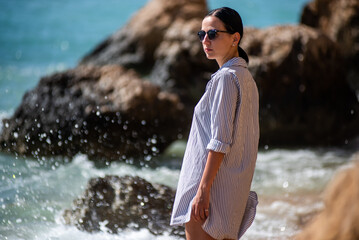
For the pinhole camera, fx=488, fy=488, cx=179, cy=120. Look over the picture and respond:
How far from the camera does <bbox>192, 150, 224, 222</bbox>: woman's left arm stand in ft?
7.83

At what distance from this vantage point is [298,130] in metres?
8.04

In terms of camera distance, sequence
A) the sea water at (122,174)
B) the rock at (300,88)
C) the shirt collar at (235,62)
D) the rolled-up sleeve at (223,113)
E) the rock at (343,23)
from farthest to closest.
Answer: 1. the rock at (343,23)
2. the rock at (300,88)
3. the sea water at (122,174)
4. the shirt collar at (235,62)
5. the rolled-up sleeve at (223,113)

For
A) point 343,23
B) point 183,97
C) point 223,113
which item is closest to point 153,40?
point 183,97

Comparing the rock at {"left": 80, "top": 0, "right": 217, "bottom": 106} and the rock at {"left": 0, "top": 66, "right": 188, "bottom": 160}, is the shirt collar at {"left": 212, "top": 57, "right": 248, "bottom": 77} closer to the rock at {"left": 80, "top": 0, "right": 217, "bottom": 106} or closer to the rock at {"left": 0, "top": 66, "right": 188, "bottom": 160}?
the rock at {"left": 0, "top": 66, "right": 188, "bottom": 160}

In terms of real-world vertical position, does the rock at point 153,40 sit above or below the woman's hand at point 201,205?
above

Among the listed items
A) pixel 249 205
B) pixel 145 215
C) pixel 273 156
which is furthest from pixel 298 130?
pixel 249 205

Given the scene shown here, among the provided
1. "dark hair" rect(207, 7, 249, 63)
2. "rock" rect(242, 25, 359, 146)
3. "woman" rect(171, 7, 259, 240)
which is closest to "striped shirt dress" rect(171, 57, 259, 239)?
"woman" rect(171, 7, 259, 240)

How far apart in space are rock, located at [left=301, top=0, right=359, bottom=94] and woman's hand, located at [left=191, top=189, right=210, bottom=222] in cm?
828

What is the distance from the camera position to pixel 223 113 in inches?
94.0

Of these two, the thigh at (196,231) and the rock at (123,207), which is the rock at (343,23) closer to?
the rock at (123,207)

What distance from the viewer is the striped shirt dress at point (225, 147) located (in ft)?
7.88

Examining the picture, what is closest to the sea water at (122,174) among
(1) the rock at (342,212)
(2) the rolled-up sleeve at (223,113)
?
(2) the rolled-up sleeve at (223,113)

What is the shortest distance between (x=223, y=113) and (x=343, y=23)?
881cm

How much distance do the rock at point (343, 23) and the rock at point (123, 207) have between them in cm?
672
